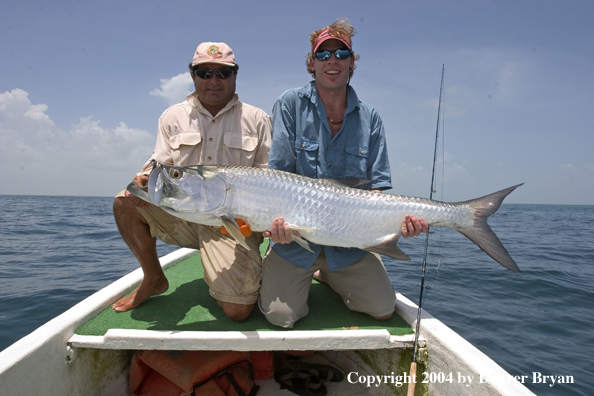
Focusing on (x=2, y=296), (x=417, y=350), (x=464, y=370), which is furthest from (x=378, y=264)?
(x=2, y=296)

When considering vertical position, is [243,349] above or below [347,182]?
below

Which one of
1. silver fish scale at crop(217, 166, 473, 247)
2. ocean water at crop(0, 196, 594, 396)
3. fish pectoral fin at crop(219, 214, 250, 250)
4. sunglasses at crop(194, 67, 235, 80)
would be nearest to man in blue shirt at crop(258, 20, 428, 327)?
silver fish scale at crop(217, 166, 473, 247)

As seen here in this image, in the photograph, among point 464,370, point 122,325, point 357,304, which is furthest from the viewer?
point 357,304

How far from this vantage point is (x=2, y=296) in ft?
23.0

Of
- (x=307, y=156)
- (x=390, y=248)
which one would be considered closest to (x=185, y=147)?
(x=307, y=156)

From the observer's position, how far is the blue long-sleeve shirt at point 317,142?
12.2ft

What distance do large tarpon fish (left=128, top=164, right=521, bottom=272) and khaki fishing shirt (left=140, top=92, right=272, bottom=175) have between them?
Result: 0.88m

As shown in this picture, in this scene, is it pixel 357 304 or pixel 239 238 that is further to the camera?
pixel 357 304

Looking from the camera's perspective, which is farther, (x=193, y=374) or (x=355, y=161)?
(x=355, y=161)

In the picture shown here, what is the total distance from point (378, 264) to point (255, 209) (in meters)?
1.44

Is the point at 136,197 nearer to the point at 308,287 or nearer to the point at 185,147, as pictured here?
the point at 185,147

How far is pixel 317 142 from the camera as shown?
3.79 meters

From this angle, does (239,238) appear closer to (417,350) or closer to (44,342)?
(44,342)

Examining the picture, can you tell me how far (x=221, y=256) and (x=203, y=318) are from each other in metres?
0.59
